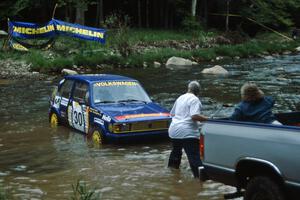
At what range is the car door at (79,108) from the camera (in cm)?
1322

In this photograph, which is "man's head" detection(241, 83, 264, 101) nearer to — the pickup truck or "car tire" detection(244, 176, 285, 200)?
the pickup truck

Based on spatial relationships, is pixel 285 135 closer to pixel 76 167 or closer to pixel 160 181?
pixel 160 181

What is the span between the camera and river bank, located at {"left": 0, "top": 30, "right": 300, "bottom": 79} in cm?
3013

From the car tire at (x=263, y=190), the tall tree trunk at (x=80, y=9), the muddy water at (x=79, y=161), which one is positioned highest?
the tall tree trunk at (x=80, y=9)

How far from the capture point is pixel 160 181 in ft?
31.0

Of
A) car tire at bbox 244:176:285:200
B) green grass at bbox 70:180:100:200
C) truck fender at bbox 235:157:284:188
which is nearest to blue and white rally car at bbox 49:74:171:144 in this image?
green grass at bbox 70:180:100:200

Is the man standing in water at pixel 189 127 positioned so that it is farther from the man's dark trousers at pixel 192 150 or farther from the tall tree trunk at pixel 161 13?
A: the tall tree trunk at pixel 161 13

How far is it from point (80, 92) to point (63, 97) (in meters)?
1.05

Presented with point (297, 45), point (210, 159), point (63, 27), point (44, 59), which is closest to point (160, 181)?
point (210, 159)

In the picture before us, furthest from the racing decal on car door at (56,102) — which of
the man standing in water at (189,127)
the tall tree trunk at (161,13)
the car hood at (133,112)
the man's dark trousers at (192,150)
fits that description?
the tall tree trunk at (161,13)

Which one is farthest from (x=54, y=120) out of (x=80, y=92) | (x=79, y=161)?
(x=79, y=161)

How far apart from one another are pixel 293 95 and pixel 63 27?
17.5 m

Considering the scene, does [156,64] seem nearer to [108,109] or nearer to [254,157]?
[108,109]

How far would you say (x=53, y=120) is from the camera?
15.3 meters
